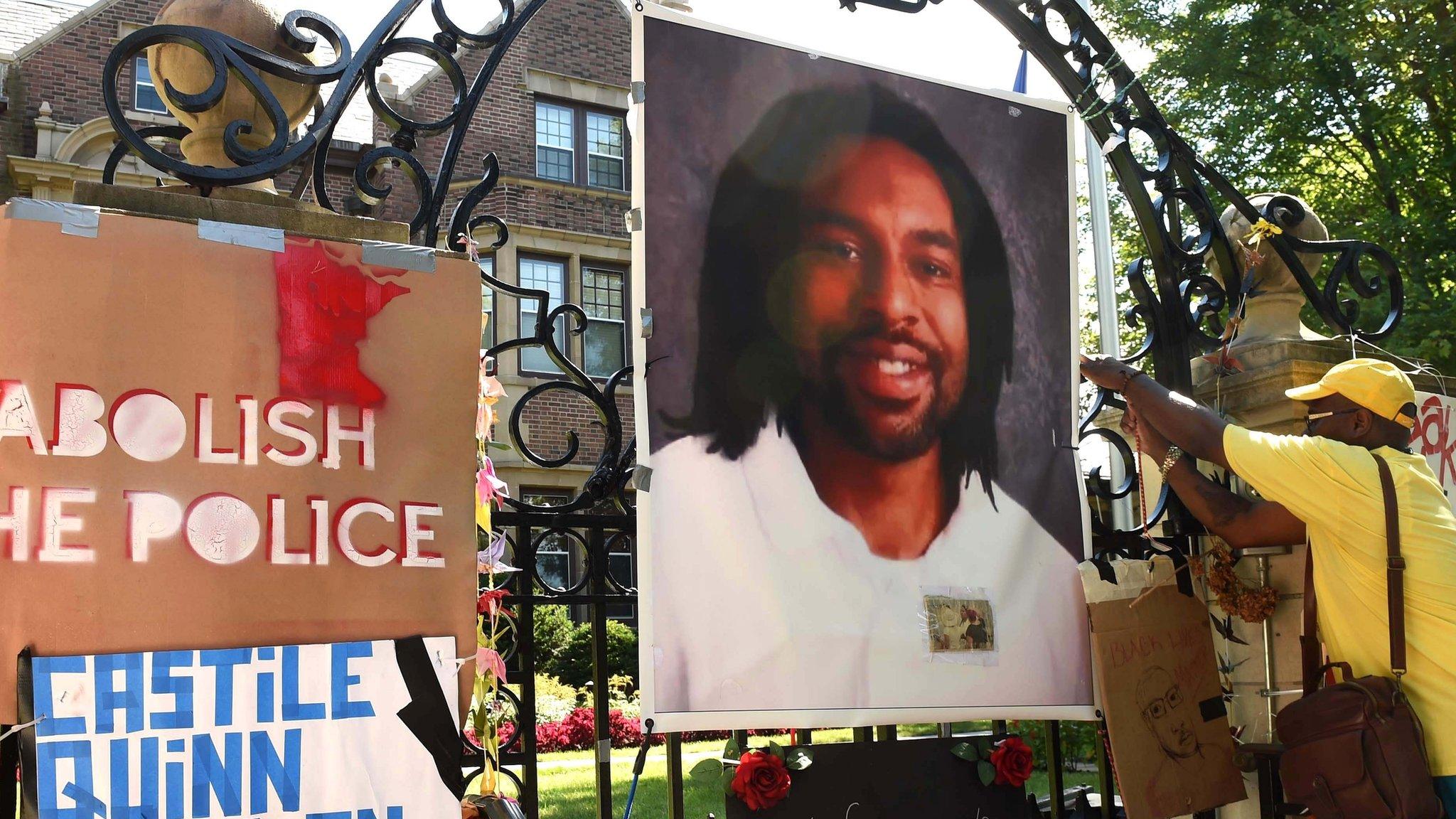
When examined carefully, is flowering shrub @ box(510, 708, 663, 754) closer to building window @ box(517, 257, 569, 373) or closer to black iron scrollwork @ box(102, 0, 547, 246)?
building window @ box(517, 257, 569, 373)

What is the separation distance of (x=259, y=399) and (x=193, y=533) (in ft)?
1.22

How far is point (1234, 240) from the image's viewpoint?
5516 mm

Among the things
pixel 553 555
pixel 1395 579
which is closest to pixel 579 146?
pixel 553 555

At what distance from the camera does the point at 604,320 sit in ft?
59.2

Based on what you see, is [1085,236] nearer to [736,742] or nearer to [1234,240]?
[1234,240]

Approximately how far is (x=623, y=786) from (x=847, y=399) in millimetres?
7020

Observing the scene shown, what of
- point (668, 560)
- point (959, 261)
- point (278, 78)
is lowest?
point (668, 560)

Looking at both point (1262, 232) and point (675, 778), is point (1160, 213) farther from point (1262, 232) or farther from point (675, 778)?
point (675, 778)

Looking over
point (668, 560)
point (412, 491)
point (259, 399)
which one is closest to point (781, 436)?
point (668, 560)

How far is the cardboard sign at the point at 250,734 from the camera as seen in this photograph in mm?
2846

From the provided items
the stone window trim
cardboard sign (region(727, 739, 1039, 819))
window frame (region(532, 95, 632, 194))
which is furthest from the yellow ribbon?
window frame (region(532, 95, 632, 194))

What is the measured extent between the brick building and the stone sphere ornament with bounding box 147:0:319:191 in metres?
12.5

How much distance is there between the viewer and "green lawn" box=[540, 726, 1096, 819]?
32.1 feet

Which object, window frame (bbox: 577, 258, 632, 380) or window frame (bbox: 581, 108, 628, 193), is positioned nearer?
window frame (bbox: 577, 258, 632, 380)
